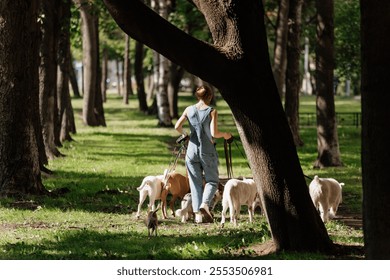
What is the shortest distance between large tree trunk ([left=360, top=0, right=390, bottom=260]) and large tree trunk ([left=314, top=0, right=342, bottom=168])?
1745 cm

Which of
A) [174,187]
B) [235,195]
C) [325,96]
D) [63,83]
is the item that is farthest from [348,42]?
[235,195]

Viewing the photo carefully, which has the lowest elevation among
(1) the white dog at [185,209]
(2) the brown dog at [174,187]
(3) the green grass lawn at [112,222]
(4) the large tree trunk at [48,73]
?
(3) the green grass lawn at [112,222]

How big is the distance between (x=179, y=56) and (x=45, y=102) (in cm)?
1612

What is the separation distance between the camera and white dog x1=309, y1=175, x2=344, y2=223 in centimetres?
1520

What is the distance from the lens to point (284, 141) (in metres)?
11.7

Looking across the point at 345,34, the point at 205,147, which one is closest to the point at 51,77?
the point at 205,147

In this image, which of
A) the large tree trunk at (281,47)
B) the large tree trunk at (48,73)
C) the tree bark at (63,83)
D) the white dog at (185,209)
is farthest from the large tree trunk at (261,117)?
the large tree trunk at (281,47)

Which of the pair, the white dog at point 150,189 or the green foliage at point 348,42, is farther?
the green foliage at point 348,42

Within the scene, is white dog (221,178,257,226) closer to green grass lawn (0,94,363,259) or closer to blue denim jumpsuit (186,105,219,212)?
green grass lawn (0,94,363,259)

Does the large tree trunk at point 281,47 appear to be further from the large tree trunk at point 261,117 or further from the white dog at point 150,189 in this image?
the large tree trunk at point 261,117

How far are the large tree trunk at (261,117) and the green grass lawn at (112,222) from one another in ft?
1.63

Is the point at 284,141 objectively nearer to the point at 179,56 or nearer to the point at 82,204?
the point at 179,56

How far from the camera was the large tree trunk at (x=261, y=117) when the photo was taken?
11.5 m

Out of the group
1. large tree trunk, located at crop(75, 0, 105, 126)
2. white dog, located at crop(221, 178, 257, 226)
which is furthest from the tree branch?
large tree trunk, located at crop(75, 0, 105, 126)
